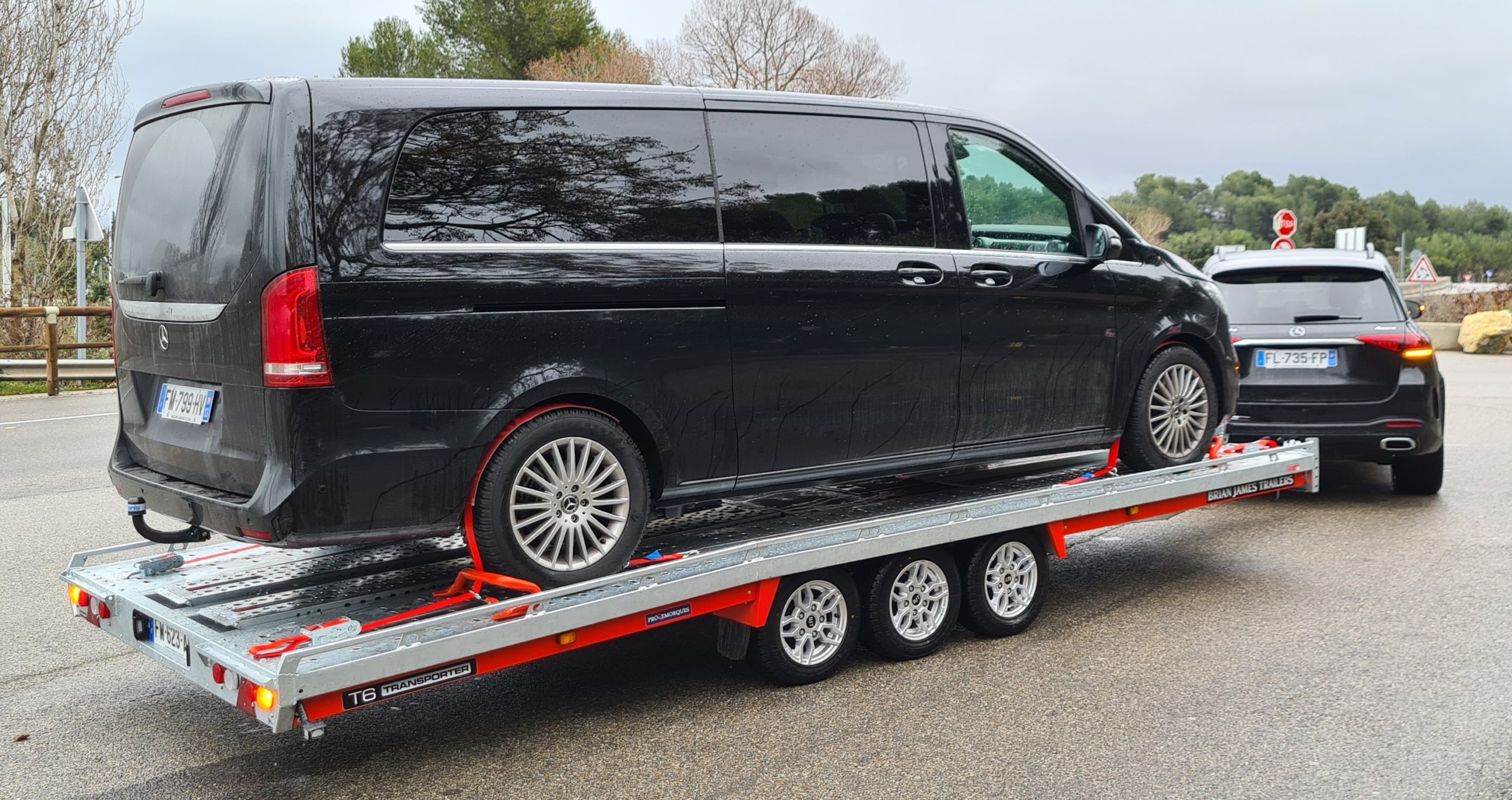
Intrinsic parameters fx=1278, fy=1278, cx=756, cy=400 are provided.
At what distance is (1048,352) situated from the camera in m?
5.72

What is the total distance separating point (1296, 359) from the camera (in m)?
8.62

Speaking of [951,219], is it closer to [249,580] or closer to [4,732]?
[249,580]

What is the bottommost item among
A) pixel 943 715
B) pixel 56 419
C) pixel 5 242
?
pixel 943 715

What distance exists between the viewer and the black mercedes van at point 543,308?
3.85m

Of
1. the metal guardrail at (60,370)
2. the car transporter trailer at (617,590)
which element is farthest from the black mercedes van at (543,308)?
the metal guardrail at (60,370)

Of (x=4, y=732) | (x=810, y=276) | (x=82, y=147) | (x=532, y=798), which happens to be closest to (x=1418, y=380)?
(x=810, y=276)

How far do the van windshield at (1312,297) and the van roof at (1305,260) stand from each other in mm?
37

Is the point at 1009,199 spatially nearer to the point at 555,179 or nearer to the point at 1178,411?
the point at 1178,411

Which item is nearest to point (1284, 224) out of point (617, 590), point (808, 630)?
point (808, 630)

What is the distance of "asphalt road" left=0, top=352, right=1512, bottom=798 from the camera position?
3.96m

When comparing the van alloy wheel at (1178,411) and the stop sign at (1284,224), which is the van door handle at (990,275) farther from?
the stop sign at (1284,224)

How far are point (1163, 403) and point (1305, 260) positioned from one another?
337cm

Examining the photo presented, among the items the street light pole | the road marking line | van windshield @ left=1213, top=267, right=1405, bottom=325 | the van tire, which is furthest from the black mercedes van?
the street light pole

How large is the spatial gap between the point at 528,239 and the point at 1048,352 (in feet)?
8.52
